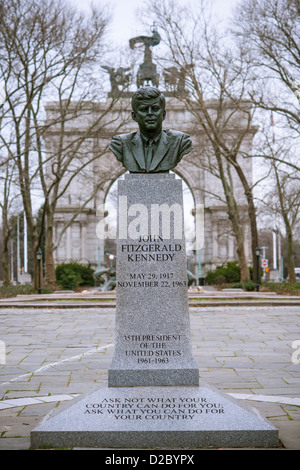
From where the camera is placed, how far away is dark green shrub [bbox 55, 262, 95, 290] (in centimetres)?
3105

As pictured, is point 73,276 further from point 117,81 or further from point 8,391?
point 8,391

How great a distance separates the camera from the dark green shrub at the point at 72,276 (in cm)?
3105

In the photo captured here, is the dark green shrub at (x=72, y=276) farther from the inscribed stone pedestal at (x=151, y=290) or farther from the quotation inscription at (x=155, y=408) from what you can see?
the quotation inscription at (x=155, y=408)

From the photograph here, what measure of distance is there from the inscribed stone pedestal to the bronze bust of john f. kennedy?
0.29 metres

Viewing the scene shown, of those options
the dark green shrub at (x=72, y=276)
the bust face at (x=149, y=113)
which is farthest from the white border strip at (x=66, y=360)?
the dark green shrub at (x=72, y=276)

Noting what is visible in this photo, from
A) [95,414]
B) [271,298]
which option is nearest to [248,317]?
[271,298]

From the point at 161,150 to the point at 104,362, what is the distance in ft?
12.3

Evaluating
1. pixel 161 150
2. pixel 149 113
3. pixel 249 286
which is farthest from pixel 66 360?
pixel 249 286

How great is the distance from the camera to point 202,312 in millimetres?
15680

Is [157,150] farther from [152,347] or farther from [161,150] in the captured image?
[152,347]

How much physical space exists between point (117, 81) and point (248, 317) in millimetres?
16616

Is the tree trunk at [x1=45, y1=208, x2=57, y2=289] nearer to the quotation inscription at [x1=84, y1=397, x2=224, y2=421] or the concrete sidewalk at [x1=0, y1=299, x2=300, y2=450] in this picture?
the concrete sidewalk at [x1=0, y1=299, x2=300, y2=450]

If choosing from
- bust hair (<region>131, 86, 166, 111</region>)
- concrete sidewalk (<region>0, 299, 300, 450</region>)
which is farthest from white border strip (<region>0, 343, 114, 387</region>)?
bust hair (<region>131, 86, 166, 111</region>)
